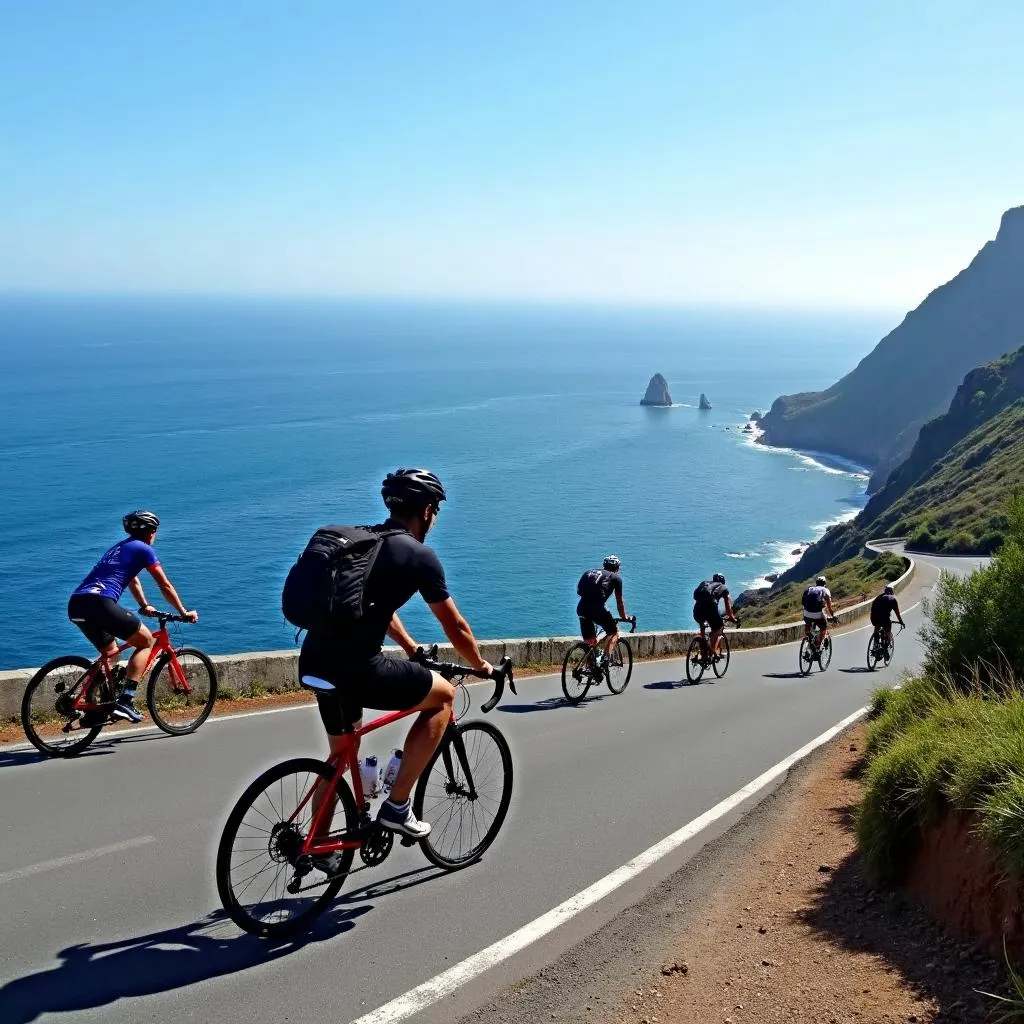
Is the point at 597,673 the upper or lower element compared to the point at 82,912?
lower

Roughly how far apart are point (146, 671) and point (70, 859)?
101 inches

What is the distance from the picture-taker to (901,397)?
557 feet

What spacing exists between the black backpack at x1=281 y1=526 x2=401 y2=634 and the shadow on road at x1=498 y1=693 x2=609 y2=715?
673 cm

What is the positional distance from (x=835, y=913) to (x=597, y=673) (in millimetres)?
7542

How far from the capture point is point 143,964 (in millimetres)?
4109

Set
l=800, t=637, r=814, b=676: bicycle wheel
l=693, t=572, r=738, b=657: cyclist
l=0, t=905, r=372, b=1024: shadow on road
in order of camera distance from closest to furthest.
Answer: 1. l=0, t=905, r=372, b=1024: shadow on road
2. l=693, t=572, r=738, b=657: cyclist
3. l=800, t=637, r=814, b=676: bicycle wheel

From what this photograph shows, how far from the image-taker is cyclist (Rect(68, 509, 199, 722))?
7.05 m

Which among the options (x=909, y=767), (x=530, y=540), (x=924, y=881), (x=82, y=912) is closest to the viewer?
(x=82, y=912)

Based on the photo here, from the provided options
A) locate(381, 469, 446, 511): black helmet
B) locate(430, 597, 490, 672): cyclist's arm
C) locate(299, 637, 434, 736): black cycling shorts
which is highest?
locate(381, 469, 446, 511): black helmet

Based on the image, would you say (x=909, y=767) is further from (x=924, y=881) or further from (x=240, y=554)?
(x=240, y=554)

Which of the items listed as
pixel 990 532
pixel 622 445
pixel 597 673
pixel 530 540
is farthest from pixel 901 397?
pixel 597 673

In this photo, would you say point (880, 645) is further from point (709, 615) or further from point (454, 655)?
point (454, 655)

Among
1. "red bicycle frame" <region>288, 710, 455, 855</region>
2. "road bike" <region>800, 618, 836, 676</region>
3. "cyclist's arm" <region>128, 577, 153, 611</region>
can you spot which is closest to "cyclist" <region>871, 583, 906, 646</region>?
"road bike" <region>800, 618, 836, 676</region>

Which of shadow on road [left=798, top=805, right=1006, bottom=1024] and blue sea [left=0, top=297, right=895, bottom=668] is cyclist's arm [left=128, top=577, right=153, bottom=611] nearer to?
shadow on road [left=798, top=805, right=1006, bottom=1024]
